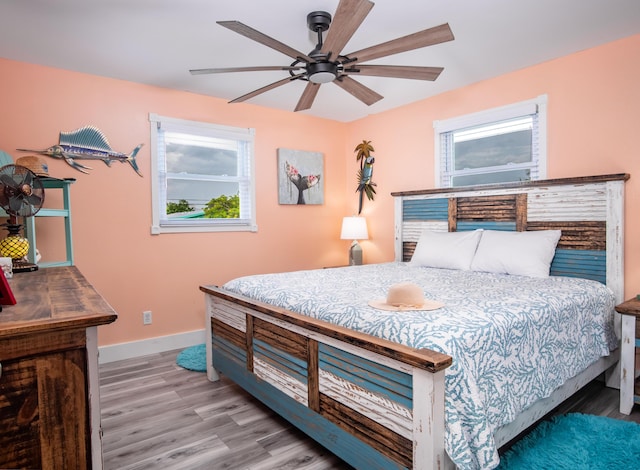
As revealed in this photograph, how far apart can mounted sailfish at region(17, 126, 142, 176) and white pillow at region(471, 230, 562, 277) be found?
323 centimetres

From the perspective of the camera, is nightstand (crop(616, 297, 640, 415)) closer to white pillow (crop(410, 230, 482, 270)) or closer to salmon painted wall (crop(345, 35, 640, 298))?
salmon painted wall (crop(345, 35, 640, 298))

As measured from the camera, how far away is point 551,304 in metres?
2.14

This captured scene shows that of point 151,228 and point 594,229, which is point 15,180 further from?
point 594,229

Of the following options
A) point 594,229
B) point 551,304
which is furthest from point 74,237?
point 594,229

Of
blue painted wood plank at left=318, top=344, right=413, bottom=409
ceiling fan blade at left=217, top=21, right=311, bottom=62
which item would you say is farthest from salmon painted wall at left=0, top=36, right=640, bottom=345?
blue painted wood plank at left=318, top=344, right=413, bottom=409

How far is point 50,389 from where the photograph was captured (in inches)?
35.8

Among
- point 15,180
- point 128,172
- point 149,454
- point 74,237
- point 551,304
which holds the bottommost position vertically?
point 149,454

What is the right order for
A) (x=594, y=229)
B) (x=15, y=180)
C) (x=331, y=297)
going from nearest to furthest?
1. (x=15, y=180)
2. (x=331, y=297)
3. (x=594, y=229)

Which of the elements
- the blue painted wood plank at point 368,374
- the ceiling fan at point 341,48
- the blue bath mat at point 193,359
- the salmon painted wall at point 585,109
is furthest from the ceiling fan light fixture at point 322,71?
the blue bath mat at point 193,359

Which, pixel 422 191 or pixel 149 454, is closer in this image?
pixel 149 454

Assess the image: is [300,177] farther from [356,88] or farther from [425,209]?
[356,88]

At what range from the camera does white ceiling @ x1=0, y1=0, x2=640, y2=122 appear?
242 cm

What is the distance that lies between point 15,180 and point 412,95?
3472 millimetres

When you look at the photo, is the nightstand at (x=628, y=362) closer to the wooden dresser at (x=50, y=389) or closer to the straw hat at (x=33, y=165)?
the wooden dresser at (x=50, y=389)
